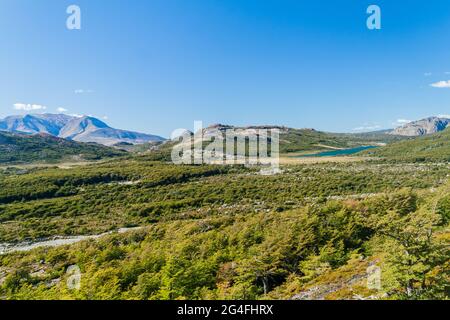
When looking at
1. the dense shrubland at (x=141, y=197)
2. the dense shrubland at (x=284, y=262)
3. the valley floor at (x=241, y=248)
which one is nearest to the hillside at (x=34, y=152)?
the dense shrubland at (x=141, y=197)

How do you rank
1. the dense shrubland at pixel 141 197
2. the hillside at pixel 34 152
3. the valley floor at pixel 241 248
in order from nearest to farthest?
the valley floor at pixel 241 248, the dense shrubland at pixel 141 197, the hillside at pixel 34 152

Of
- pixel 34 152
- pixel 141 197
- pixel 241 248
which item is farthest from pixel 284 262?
pixel 34 152

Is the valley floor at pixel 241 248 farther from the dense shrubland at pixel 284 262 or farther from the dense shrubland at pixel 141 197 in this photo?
the dense shrubland at pixel 141 197

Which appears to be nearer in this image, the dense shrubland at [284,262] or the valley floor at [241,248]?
the dense shrubland at [284,262]

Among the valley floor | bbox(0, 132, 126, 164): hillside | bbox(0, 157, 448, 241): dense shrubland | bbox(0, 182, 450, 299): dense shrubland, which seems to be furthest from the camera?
bbox(0, 132, 126, 164): hillside

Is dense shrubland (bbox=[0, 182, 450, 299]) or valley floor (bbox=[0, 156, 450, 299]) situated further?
valley floor (bbox=[0, 156, 450, 299])

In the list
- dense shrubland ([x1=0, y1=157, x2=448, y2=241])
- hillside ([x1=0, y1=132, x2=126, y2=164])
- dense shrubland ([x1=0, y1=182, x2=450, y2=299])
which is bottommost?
dense shrubland ([x1=0, y1=157, x2=448, y2=241])

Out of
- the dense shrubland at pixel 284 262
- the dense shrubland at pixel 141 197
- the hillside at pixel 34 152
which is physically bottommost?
the dense shrubland at pixel 141 197

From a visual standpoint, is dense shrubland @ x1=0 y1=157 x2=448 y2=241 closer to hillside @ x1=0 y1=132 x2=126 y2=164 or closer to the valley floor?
the valley floor

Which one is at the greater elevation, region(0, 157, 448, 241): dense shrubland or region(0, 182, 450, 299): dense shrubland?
region(0, 182, 450, 299): dense shrubland

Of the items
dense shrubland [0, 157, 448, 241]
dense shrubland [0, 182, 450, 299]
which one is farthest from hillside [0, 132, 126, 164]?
dense shrubland [0, 182, 450, 299]

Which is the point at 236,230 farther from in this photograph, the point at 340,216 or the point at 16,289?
the point at 16,289

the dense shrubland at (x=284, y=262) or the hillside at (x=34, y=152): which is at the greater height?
the hillside at (x=34, y=152)
